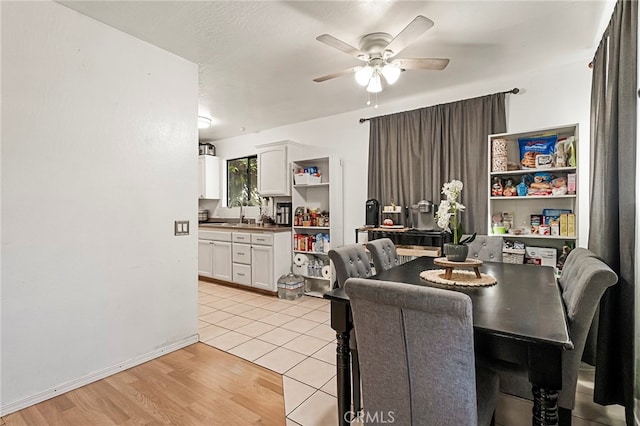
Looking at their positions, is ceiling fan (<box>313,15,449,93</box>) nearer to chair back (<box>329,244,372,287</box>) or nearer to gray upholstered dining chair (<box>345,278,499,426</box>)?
chair back (<box>329,244,372,287</box>)

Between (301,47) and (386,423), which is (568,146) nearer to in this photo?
(301,47)

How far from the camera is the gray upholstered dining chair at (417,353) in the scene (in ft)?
3.27

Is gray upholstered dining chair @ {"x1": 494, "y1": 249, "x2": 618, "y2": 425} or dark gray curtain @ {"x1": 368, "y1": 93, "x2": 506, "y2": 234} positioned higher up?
dark gray curtain @ {"x1": 368, "y1": 93, "x2": 506, "y2": 234}

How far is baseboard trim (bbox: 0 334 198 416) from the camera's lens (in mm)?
1892

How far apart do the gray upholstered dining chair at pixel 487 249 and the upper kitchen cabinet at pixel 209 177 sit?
15.1 ft

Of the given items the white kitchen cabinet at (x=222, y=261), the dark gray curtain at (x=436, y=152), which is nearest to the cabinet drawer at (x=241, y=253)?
the white kitchen cabinet at (x=222, y=261)

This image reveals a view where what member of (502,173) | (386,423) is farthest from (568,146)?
(386,423)

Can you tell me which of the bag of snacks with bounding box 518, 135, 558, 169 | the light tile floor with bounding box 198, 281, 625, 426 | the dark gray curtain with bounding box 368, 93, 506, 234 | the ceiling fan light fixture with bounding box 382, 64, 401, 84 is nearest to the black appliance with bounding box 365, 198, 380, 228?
the dark gray curtain with bounding box 368, 93, 506, 234

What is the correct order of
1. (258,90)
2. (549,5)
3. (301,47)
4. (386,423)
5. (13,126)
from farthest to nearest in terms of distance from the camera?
(258,90) → (301,47) → (549,5) → (13,126) → (386,423)

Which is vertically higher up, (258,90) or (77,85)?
(258,90)

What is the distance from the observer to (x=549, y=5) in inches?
84.0

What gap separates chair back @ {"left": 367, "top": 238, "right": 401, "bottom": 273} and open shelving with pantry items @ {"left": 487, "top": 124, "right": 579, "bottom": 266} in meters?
1.21

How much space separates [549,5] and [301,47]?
1764 mm

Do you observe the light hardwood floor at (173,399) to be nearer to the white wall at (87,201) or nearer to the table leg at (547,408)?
the white wall at (87,201)
